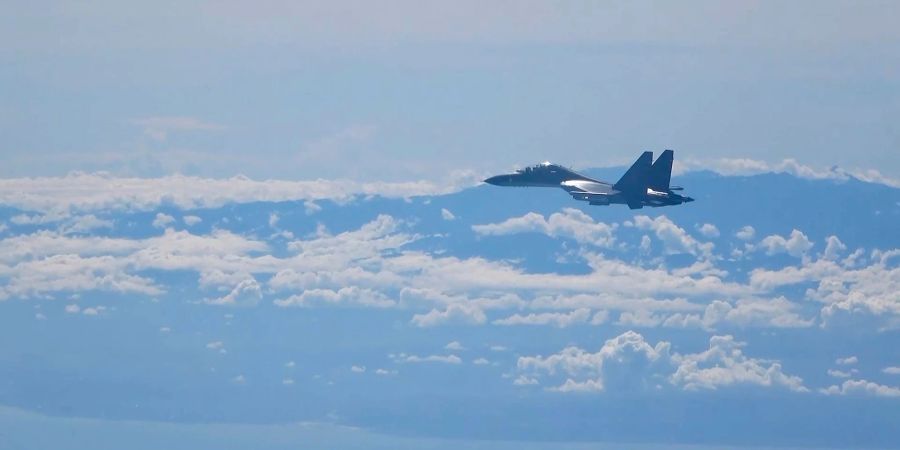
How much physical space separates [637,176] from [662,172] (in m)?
3.73

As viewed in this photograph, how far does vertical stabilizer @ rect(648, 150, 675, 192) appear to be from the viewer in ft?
586

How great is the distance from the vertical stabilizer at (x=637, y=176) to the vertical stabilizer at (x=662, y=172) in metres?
0.84

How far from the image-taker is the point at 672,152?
180750 millimetres

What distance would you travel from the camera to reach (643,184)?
17675 cm

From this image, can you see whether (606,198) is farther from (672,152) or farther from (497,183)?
(497,183)

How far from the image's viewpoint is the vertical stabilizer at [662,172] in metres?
179

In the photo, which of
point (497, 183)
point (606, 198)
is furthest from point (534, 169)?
point (606, 198)

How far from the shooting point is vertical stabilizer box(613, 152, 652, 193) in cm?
17650

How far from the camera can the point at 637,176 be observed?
6988 inches

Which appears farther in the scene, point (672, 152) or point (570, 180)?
point (570, 180)

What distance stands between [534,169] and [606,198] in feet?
68.9

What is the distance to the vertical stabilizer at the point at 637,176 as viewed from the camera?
176m

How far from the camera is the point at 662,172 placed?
180 m

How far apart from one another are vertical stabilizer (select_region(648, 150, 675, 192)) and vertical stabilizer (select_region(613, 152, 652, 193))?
0.84 metres
